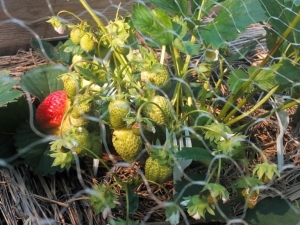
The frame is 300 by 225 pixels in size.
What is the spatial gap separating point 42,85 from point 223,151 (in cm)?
34

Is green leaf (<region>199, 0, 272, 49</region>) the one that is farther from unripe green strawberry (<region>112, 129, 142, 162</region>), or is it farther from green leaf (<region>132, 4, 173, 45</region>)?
unripe green strawberry (<region>112, 129, 142, 162</region>)

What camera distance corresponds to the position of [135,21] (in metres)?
0.92

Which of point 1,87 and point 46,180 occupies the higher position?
point 1,87

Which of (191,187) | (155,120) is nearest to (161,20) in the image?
(155,120)

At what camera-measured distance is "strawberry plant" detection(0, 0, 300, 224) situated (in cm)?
84

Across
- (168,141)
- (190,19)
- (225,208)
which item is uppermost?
(190,19)

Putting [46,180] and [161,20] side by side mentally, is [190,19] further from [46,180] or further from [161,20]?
[46,180]

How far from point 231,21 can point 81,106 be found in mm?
275

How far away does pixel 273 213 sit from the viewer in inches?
35.2

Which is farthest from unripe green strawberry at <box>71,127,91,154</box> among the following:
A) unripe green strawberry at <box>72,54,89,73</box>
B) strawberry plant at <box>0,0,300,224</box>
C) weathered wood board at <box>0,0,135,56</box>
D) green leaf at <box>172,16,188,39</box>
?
weathered wood board at <box>0,0,135,56</box>

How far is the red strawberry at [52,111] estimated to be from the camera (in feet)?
2.99

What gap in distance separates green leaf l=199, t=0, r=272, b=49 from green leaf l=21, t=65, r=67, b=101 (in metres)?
0.26

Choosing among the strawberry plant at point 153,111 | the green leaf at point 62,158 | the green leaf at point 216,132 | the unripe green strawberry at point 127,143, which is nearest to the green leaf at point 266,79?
the strawberry plant at point 153,111

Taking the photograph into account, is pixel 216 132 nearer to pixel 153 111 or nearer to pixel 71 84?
pixel 153 111
